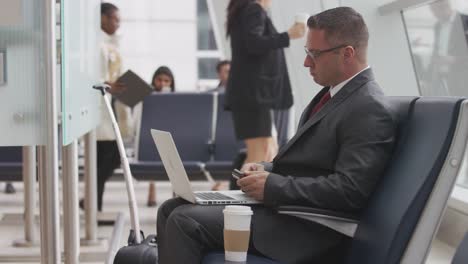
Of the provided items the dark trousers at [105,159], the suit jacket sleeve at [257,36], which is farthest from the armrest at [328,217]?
the dark trousers at [105,159]

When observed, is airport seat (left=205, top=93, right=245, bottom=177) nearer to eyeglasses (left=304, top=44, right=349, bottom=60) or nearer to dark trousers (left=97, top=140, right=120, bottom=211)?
dark trousers (left=97, top=140, right=120, bottom=211)

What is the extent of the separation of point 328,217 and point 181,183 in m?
0.49

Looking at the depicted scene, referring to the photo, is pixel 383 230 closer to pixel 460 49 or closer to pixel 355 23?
pixel 355 23

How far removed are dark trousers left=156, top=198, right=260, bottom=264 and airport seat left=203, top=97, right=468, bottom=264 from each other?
0.15m

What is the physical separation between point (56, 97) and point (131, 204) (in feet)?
2.33

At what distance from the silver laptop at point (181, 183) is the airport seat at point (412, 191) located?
27 centimetres

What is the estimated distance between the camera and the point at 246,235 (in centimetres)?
235

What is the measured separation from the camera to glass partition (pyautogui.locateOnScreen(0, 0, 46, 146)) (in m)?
2.97

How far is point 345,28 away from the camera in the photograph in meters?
2.67

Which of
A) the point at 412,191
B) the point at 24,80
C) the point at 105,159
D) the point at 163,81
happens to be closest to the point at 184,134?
the point at 105,159

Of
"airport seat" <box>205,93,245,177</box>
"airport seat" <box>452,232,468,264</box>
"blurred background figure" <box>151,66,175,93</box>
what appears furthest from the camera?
"blurred background figure" <box>151,66,175,93</box>

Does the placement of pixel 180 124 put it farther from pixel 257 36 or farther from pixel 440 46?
pixel 440 46

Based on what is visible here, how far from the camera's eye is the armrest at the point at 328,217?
2.45 m

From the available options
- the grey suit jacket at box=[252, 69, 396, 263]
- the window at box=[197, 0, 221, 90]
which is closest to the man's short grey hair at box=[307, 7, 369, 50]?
the grey suit jacket at box=[252, 69, 396, 263]
